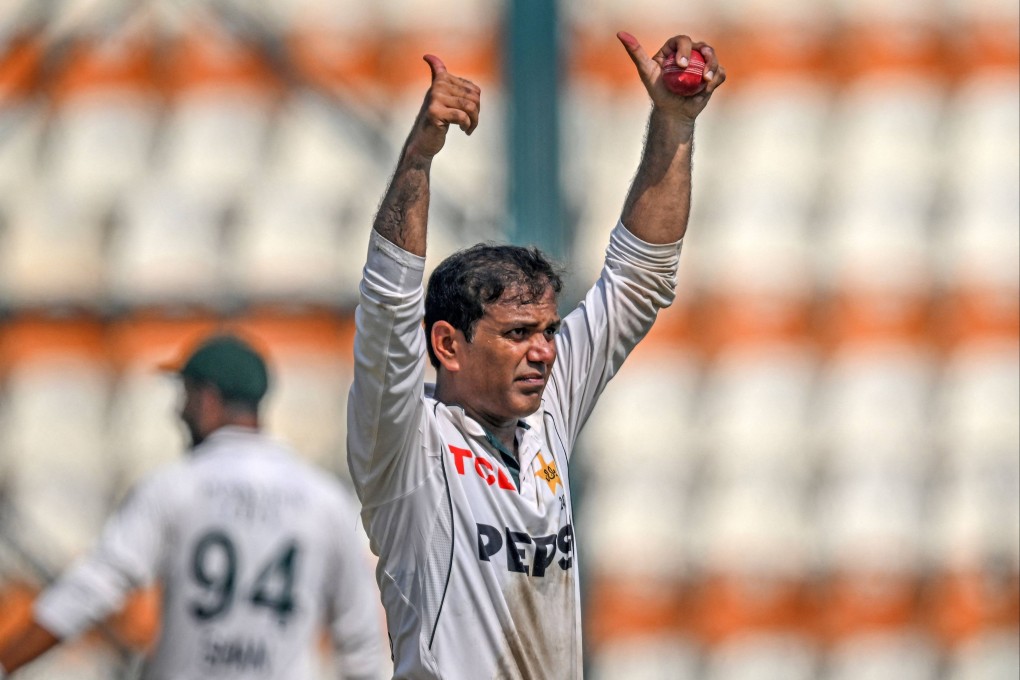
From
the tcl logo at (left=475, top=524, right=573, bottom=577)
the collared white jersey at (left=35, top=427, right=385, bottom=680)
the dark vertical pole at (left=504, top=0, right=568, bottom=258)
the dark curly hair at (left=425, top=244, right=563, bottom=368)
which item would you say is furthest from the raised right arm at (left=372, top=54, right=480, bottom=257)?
the dark vertical pole at (left=504, top=0, right=568, bottom=258)

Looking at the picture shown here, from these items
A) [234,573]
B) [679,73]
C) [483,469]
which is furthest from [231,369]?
[679,73]

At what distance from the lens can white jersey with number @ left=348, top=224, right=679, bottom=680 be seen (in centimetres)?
222

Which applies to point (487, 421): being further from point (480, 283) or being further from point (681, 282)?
point (681, 282)

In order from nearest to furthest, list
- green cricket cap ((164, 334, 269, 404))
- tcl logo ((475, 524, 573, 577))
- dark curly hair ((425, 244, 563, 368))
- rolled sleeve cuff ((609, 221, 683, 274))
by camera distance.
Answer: tcl logo ((475, 524, 573, 577)) → dark curly hair ((425, 244, 563, 368)) → rolled sleeve cuff ((609, 221, 683, 274)) → green cricket cap ((164, 334, 269, 404))

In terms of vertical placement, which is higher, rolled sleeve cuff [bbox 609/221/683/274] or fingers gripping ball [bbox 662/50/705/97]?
fingers gripping ball [bbox 662/50/705/97]

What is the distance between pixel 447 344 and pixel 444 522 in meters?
0.33

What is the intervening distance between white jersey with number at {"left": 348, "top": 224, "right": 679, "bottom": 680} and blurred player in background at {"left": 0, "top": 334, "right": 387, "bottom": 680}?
46.7 inches

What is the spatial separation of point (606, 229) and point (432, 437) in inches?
108

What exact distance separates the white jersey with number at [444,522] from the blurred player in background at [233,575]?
1186 mm

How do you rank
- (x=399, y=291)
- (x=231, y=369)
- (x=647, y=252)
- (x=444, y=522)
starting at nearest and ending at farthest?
(x=399, y=291) < (x=444, y=522) < (x=647, y=252) < (x=231, y=369)

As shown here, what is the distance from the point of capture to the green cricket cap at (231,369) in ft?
12.3

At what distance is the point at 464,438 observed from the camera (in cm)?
246

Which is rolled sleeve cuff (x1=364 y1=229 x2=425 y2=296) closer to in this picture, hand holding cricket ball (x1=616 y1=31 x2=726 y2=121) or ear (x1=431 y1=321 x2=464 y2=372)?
ear (x1=431 y1=321 x2=464 y2=372)

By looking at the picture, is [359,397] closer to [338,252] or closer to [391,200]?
[391,200]
